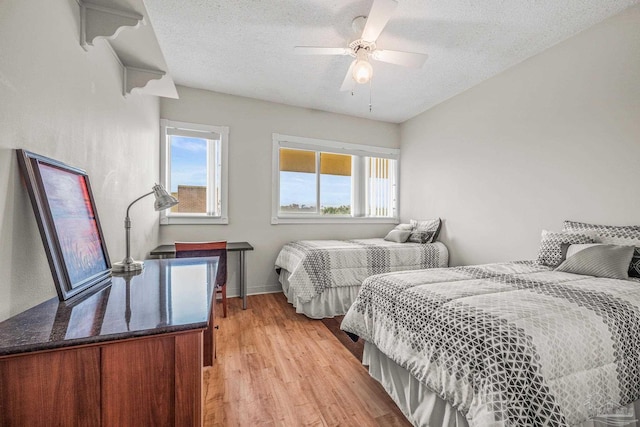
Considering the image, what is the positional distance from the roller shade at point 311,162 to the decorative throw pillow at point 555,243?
2.68 meters

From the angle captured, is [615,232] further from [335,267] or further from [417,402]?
[335,267]

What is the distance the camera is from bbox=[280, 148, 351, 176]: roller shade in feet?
12.8

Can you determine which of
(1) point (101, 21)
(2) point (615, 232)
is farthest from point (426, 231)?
(1) point (101, 21)

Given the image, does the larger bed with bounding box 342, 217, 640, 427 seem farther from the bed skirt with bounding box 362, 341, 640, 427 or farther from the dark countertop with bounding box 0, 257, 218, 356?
the dark countertop with bounding box 0, 257, 218, 356

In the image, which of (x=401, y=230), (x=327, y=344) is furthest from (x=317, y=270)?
(x=401, y=230)

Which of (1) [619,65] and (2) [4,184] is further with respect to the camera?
(1) [619,65]

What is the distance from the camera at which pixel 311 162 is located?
407 cm

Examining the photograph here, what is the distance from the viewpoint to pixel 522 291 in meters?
1.49

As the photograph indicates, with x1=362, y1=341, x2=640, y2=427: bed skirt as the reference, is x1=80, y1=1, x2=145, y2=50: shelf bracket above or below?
above

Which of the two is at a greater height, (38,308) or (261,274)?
(38,308)

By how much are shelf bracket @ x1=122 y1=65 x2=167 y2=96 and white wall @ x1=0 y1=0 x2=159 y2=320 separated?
96mm

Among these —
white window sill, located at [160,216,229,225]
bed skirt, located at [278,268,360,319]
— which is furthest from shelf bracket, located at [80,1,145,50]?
bed skirt, located at [278,268,360,319]

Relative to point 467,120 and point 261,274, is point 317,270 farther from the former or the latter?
point 467,120

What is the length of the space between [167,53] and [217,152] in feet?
3.88
